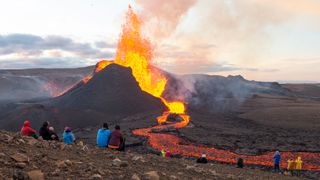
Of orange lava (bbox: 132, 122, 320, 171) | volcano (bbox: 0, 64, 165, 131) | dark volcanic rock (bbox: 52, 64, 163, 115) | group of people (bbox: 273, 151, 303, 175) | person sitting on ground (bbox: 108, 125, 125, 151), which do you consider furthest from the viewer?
dark volcanic rock (bbox: 52, 64, 163, 115)

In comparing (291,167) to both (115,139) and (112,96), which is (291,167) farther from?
(112,96)

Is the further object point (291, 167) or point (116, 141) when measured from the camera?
point (291, 167)

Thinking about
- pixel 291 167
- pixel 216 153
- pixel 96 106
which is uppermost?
pixel 96 106

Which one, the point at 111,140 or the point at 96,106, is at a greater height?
the point at 111,140

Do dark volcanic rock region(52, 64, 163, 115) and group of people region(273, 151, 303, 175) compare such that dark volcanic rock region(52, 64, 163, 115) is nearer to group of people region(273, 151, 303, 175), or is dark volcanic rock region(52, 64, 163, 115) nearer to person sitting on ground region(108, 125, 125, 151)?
group of people region(273, 151, 303, 175)

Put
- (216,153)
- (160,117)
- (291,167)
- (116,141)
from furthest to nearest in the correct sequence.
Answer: (160,117)
(216,153)
(291,167)
(116,141)

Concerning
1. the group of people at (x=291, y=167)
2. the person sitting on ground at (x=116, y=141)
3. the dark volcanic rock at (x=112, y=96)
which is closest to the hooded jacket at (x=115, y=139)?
the person sitting on ground at (x=116, y=141)

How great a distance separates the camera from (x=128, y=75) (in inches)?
2530

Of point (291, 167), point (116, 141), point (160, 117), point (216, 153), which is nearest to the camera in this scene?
point (116, 141)

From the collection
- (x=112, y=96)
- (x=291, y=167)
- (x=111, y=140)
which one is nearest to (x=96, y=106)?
(x=112, y=96)

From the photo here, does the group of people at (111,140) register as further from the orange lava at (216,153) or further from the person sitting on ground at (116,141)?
the orange lava at (216,153)

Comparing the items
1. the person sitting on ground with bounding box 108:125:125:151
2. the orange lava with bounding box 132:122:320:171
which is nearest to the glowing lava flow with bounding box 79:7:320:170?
the orange lava with bounding box 132:122:320:171

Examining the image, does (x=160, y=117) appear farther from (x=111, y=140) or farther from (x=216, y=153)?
(x=111, y=140)

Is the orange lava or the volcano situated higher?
the volcano
